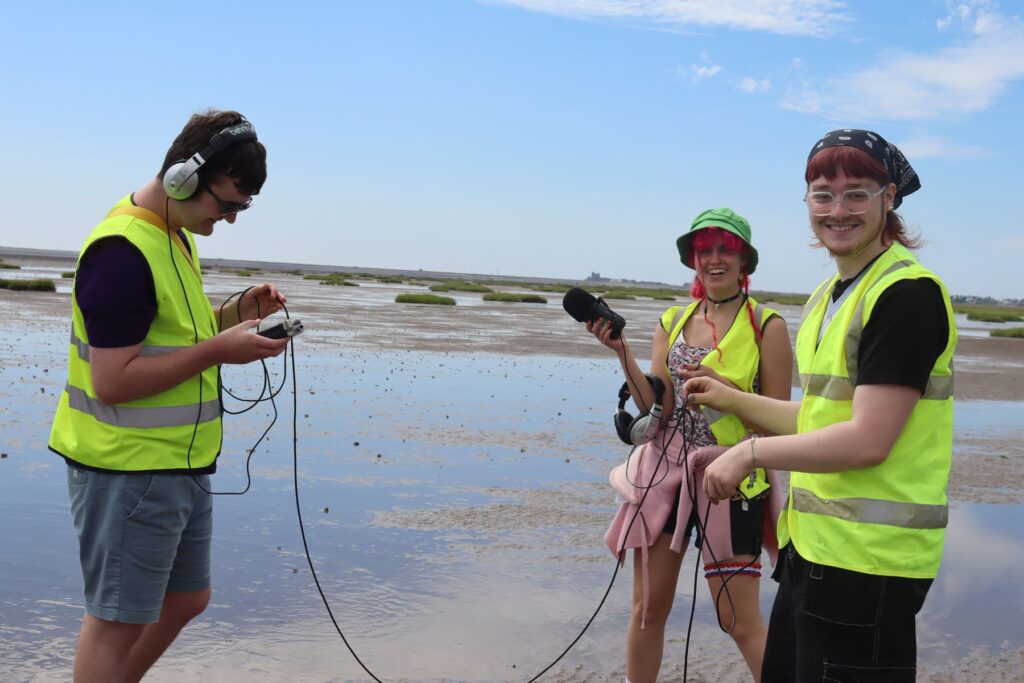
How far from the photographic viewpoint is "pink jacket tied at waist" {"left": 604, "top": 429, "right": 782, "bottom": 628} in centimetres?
380

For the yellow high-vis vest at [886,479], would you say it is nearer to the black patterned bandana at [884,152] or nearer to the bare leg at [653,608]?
the black patterned bandana at [884,152]

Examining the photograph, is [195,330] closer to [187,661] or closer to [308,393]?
[187,661]

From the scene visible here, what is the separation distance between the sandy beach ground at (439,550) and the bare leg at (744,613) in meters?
0.91

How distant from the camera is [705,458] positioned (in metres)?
3.79

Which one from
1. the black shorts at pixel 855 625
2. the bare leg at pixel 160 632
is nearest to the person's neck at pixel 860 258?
the black shorts at pixel 855 625

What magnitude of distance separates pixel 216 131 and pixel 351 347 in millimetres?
15212

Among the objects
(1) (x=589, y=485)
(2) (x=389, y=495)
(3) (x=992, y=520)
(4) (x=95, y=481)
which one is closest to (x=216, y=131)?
(4) (x=95, y=481)

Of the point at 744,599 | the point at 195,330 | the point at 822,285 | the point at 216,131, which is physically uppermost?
the point at 216,131

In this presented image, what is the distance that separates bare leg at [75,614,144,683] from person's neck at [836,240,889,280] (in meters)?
2.41

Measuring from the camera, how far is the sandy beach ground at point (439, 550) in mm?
4578

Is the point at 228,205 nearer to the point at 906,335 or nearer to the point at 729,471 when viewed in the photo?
the point at 729,471

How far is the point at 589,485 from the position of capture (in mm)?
8297

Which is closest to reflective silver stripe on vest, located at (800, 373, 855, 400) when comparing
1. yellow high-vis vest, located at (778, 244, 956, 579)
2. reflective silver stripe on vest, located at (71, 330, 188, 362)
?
yellow high-vis vest, located at (778, 244, 956, 579)

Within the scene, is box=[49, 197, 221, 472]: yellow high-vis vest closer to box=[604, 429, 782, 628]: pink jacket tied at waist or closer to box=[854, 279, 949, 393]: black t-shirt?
→ box=[604, 429, 782, 628]: pink jacket tied at waist
